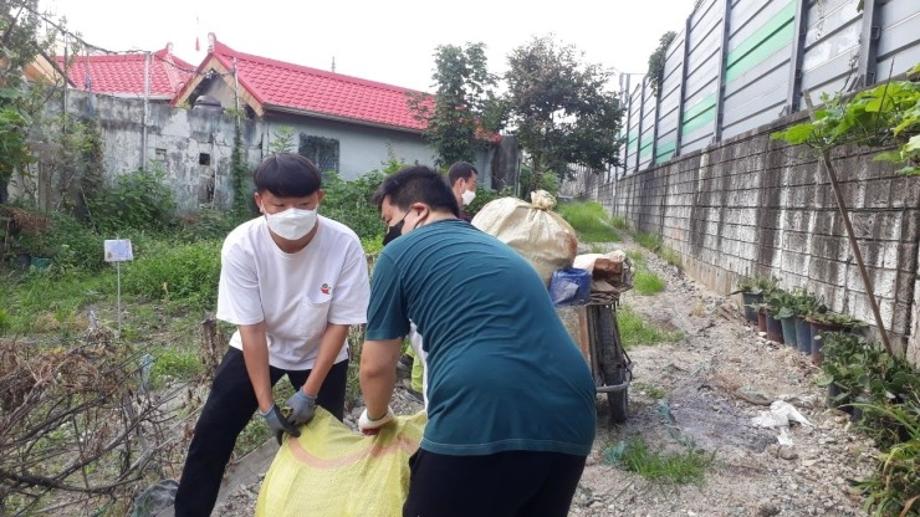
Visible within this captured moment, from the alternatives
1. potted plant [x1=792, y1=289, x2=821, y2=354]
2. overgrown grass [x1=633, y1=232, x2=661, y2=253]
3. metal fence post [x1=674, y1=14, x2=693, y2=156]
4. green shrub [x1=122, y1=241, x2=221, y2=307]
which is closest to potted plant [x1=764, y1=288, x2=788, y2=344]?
potted plant [x1=792, y1=289, x2=821, y2=354]

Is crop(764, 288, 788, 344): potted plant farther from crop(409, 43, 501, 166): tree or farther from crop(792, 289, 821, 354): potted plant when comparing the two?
crop(409, 43, 501, 166): tree

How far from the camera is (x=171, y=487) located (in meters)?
2.44

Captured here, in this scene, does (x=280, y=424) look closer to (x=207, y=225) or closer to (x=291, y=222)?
(x=291, y=222)

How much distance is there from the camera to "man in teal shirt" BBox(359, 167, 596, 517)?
1.41m

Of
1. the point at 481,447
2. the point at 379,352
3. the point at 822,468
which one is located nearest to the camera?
the point at 481,447

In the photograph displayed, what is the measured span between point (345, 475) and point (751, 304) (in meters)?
5.06

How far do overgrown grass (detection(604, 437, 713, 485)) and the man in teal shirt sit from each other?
5.73ft

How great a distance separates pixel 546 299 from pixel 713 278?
695 cm

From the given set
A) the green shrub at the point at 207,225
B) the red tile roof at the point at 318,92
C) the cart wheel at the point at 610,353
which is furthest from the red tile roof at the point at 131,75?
the cart wheel at the point at 610,353

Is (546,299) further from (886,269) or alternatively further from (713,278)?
(713,278)

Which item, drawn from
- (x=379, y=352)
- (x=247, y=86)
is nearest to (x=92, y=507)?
(x=379, y=352)

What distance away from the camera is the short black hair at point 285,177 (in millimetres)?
2141

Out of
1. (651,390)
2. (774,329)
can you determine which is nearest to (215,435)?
(651,390)

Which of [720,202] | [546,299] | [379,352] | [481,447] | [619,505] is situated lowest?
[619,505]
